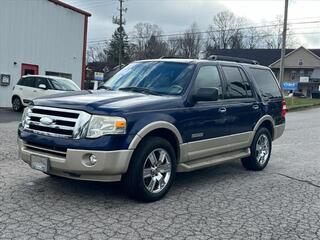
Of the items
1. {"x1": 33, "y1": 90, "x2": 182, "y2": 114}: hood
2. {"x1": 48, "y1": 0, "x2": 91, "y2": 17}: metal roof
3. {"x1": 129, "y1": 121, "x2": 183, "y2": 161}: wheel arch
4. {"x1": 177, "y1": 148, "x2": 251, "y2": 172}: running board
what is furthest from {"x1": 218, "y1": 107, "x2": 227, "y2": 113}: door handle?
{"x1": 48, "y1": 0, "x2": 91, "y2": 17}: metal roof

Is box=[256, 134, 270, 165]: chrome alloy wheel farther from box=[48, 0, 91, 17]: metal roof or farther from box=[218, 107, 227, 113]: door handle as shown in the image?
box=[48, 0, 91, 17]: metal roof

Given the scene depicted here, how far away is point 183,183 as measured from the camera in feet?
21.1

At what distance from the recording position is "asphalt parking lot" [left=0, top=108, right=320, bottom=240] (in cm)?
431

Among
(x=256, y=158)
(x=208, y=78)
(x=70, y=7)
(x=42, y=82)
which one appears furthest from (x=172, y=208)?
(x=70, y=7)

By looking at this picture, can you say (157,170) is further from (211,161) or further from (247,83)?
(247,83)

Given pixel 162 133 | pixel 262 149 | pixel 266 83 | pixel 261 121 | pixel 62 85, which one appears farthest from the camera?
pixel 62 85

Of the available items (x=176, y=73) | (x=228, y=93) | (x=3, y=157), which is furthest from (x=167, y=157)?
(x=3, y=157)

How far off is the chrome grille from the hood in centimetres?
8

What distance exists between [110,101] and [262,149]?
3.75 m

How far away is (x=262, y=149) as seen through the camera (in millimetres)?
7809

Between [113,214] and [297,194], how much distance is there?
286 cm

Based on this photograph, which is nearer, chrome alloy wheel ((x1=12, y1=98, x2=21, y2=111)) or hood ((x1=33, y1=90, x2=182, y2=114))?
hood ((x1=33, y1=90, x2=182, y2=114))

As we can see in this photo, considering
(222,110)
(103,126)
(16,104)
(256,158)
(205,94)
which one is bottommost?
(256,158)

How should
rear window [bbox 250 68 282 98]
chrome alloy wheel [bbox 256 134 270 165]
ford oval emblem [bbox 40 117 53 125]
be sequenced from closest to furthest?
1. ford oval emblem [bbox 40 117 53 125]
2. chrome alloy wheel [bbox 256 134 270 165]
3. rear window [bbox 250 68 282 98]
